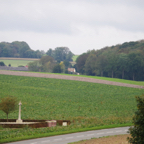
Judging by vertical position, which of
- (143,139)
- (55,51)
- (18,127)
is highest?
(55,51)

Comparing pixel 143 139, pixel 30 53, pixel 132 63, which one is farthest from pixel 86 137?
pixel 30 53

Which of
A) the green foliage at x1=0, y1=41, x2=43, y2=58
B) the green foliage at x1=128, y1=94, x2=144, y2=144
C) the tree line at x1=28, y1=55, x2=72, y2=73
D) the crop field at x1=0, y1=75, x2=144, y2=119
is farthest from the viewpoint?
the green foliage at x1=0, y1=41, x2=43, y2=58

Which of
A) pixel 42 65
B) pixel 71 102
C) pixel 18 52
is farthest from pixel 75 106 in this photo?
pixel 18 52

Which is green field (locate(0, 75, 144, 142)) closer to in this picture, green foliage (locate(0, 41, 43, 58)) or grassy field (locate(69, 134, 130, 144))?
grassy field (locate(69, 134, 130, 144))

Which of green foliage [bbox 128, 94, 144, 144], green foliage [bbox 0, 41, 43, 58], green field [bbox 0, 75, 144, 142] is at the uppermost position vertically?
green foliage [bbox 0, 41, 43, 58]

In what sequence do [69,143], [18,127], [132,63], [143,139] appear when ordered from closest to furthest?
[143,139] < [69,143] < [18,127] < [132,63]

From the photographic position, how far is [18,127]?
84.0 ft

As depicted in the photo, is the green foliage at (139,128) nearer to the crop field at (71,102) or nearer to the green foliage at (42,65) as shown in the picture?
the crop field at (71,102)

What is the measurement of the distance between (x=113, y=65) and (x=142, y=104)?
3185 inches

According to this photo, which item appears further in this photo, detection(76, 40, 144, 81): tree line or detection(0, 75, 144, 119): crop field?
detection(76, 40, 144, 81): tree line

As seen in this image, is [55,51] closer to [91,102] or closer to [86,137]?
[91,102]

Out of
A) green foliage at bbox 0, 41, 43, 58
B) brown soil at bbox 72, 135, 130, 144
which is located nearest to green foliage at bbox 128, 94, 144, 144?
brown soil at bbox 72, 135, 130, 144

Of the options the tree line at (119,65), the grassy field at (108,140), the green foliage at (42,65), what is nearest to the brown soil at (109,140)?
the grassy field at (108,140)

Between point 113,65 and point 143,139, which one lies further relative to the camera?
point 113,65
